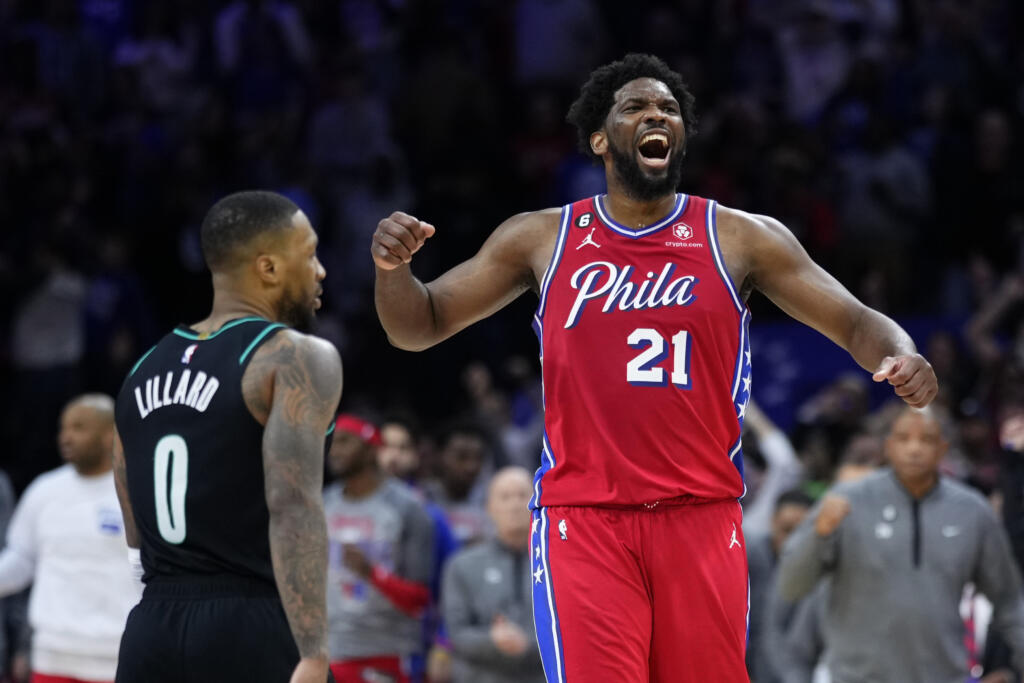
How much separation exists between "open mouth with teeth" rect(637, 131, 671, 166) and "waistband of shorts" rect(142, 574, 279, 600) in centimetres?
173

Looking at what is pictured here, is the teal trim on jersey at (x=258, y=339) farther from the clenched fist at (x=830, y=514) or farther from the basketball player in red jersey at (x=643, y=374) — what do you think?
the clenched fist at (x=830, y=514)

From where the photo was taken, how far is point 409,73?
14.8 metres

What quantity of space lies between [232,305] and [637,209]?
1.29 meters

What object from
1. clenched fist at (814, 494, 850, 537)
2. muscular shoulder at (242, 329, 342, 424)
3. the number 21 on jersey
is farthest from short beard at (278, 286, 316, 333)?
clenched fist at (814, 494, 850, 537)

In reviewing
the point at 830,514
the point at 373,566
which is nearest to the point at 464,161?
the point at 373,566

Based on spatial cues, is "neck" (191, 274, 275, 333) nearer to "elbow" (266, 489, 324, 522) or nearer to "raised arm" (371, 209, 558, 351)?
"raised arm" (371, 209, 558, 351)

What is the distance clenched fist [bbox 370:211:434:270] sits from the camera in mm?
4598

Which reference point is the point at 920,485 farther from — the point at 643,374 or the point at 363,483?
the point at 643,374

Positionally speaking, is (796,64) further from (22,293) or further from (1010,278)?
(22,293)

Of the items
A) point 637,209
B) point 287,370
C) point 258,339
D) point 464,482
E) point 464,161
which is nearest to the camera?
point 287,370

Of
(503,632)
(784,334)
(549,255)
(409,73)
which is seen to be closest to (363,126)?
(409,73)

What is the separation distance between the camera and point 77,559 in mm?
7484

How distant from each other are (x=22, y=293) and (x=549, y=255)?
30.0ft

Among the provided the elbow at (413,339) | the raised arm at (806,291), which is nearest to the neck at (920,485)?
the raised arm at (806,291)
